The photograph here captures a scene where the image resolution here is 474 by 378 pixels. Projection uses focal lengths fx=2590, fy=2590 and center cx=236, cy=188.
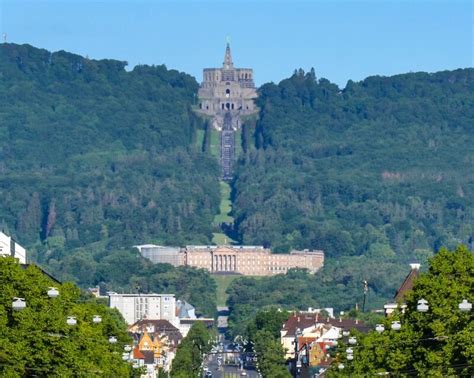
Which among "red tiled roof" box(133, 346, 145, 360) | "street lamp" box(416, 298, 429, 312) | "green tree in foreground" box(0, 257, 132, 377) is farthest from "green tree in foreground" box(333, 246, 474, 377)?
"red tiled roof" box(133, 346, 145, 360)

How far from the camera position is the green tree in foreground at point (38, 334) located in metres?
73.3

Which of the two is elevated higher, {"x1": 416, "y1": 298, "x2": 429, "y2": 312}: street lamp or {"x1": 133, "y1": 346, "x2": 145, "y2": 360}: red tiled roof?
{"x1": 416, "y1": 298, "x2": 429, "y2": 312}: street lamp

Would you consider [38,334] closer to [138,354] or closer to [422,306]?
[422,306]

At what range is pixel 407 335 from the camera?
8231 centimetres

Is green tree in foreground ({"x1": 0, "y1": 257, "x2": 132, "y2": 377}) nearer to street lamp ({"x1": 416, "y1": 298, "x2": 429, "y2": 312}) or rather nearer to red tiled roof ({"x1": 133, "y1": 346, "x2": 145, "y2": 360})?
street lamp ({"x1": 416, "y1": 298, "x2": 429, "y2": 312})

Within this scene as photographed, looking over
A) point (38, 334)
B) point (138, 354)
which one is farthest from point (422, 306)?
point (138, 354)

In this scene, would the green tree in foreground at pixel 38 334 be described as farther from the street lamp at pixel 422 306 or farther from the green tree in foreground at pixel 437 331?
the street lamp at pixel 422 306

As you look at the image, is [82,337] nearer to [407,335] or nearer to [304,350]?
[407,335]

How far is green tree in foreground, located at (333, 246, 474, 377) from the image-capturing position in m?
75.9

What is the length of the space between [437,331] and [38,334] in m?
12.0

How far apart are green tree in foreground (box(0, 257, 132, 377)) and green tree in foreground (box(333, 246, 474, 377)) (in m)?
9.62

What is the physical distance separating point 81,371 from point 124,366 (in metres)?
16.6

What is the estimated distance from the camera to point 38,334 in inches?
2953

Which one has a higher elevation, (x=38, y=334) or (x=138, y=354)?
(x=38, y=334)
